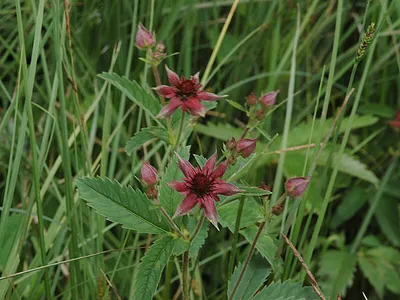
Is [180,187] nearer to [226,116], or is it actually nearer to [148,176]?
[148,176]

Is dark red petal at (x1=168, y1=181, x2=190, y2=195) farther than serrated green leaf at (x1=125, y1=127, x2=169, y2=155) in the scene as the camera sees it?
No

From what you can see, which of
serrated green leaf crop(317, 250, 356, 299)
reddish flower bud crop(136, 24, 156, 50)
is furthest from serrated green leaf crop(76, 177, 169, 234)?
serrated green leaf crop(317, 250, 356, 299)

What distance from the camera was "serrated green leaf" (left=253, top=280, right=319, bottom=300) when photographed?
77cm

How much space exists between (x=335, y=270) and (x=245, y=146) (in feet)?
2.02

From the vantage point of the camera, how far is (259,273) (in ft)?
2.72

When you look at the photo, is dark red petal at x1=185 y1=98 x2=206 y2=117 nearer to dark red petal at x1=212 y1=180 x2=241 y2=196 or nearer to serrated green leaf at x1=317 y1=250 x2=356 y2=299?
dark red petal at x1=212 y1=180 x2=241 y2=196

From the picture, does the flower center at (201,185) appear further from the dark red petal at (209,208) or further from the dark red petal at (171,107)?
the dark red petal at (171,107)

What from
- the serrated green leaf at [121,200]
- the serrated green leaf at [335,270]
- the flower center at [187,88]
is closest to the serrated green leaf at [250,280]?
the serrated green leaf at [121,200]

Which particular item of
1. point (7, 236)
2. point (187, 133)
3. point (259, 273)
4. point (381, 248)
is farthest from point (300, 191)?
point (381, 248)

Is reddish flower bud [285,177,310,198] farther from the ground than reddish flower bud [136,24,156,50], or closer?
closer

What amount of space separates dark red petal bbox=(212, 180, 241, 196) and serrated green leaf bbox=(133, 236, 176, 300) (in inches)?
4.3

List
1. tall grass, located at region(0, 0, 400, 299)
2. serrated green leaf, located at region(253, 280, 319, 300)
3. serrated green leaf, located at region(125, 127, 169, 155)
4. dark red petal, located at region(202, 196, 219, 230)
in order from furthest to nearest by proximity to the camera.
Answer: tall grass, located at region(0, 0, 400, 299)
serrated green leaf, located at region(125, 127, 169, 155)
serrated green leaf, located at region(253, 280, 319, 300)
dark red petal, located at region(202, 196, 219, 230)

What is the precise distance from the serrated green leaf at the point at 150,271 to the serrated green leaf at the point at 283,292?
130mm

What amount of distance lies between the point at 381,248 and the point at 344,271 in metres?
0.12
